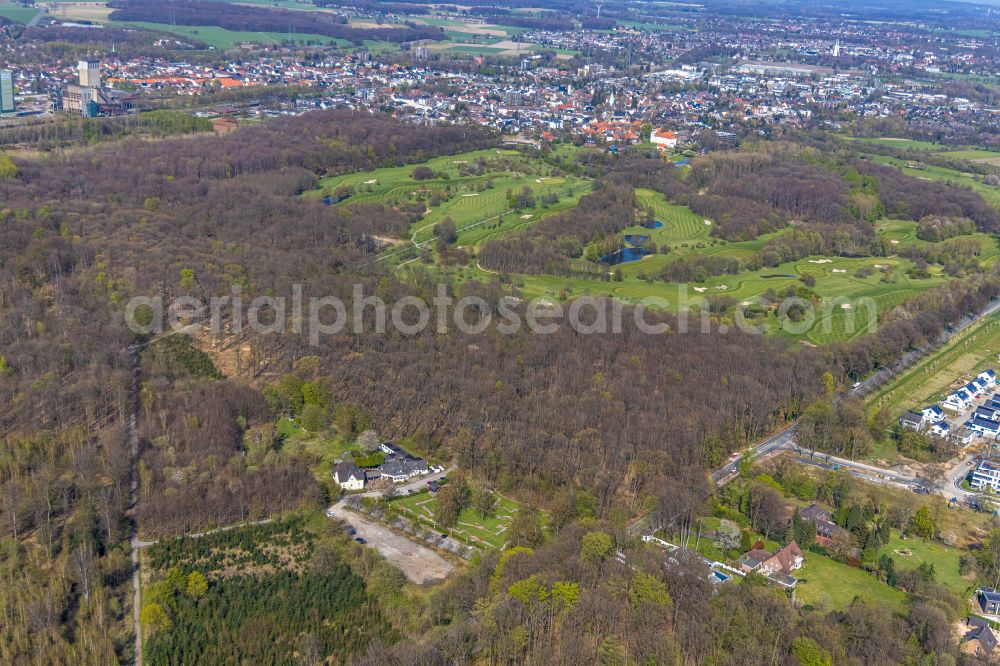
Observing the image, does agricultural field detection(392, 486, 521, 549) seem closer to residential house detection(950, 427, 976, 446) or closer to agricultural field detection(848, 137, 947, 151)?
residential house detection(950, 427, 976, 446)

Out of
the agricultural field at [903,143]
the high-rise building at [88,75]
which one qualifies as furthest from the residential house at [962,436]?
the high-rise building at [88,75]

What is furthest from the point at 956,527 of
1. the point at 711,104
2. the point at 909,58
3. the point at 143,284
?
the point at 909,58

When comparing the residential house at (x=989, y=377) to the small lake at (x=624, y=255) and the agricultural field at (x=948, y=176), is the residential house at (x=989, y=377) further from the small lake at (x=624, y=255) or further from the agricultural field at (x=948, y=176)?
the agricultural field at (x=948, y=176)

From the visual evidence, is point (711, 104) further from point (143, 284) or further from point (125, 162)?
point (143, 284)

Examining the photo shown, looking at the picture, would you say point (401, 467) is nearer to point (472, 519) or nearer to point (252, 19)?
point (472, 519)

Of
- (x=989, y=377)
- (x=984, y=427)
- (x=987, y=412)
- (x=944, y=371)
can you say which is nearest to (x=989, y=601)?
(x=984, y=427)
